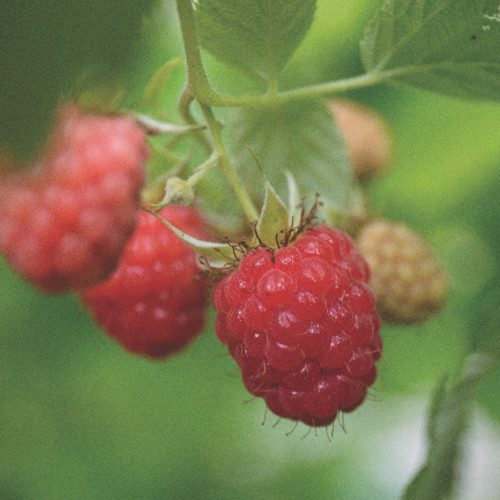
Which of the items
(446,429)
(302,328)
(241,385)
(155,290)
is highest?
(302,328)

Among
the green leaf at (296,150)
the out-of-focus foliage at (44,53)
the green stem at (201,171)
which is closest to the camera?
the out-of-focus foliage at (44,53)

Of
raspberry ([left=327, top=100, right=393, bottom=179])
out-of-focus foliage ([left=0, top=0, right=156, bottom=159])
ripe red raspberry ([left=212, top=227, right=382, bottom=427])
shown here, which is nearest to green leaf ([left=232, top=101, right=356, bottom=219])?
ripe red raspberry ([left=212, top=227, right=382, bottom=427])

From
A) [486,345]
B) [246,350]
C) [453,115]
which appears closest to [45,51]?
[246,350]

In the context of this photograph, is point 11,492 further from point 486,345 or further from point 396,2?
point 396,2

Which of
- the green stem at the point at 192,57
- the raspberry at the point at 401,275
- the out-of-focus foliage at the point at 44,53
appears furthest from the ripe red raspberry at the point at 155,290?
the out-of-focus foliage at the point at 44,53

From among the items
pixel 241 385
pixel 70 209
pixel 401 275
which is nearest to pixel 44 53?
pixel 70 209

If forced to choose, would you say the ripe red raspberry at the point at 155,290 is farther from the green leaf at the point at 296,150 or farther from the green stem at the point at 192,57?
the green stem at the point at 192,57

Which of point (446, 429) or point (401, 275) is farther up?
point (446, 429)

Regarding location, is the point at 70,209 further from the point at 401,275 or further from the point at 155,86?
the point at 401,275
